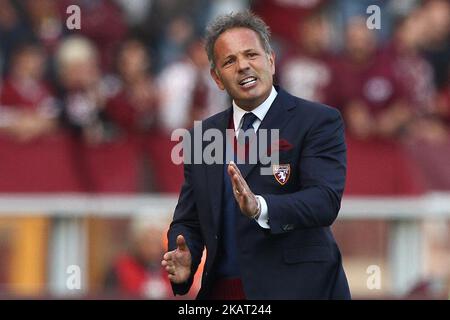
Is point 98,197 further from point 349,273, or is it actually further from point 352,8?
point 352,8

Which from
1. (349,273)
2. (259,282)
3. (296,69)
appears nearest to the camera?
(259,282)

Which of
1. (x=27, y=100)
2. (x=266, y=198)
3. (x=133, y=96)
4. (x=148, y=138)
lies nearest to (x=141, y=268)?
(x=148, y=138)

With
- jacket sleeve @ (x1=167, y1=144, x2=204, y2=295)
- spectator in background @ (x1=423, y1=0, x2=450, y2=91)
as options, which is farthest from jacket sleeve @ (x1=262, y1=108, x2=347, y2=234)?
spectator in background @ (x1=423, y1=0, x2=450, y2=91)

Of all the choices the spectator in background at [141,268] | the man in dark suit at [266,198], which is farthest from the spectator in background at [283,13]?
the man in dark suit at [266,198]

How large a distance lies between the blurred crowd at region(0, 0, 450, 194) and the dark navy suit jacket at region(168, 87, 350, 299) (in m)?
4.75

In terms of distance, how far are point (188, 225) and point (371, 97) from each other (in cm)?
530

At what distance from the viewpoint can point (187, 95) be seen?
10031 millimetres

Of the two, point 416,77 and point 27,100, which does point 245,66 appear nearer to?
point 27,100

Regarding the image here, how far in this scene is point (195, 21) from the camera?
11.1 m

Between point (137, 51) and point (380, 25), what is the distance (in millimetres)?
2199

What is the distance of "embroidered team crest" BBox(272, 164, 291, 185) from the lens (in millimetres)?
4688

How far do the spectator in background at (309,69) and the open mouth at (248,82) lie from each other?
5235mm

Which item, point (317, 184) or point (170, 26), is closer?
point (317, 184)
